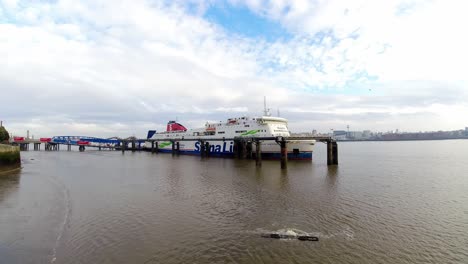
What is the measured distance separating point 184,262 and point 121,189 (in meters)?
13.7

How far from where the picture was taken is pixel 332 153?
37.0 metres

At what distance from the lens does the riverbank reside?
2759 centimetres

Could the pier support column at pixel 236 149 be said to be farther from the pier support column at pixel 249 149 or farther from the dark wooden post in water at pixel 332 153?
the dark wooden post in water at pixel 332 153

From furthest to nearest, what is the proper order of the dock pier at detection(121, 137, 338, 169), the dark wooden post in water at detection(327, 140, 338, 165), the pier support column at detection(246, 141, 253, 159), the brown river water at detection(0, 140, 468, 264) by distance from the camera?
the pier support column at detection(246, 141, 253, 159) < the dark wooden post in water at detection(327, 140, 338, 165) < the dock pier at detection(121, 137, 338, 169) < the brown river water at detection(0, 140, 468, 264)

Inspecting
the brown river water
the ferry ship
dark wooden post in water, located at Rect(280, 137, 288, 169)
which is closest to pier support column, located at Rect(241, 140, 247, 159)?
the ferry ship

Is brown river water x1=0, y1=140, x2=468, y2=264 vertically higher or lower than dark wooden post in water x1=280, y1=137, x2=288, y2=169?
lower

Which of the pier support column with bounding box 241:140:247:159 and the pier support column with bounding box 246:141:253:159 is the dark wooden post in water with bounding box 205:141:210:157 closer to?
the pier support column with bounding box 241:140:247:159

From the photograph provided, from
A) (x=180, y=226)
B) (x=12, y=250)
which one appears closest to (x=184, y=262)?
(x=180, y=226)

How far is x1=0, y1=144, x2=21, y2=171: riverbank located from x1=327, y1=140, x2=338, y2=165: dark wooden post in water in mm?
37479

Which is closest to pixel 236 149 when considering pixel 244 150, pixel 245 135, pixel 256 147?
pixel 244 150

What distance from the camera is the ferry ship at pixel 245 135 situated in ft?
140

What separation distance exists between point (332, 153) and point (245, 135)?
659 inches

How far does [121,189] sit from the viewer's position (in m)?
20.0

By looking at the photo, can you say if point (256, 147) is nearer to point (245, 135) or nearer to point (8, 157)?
point (245, 135)
